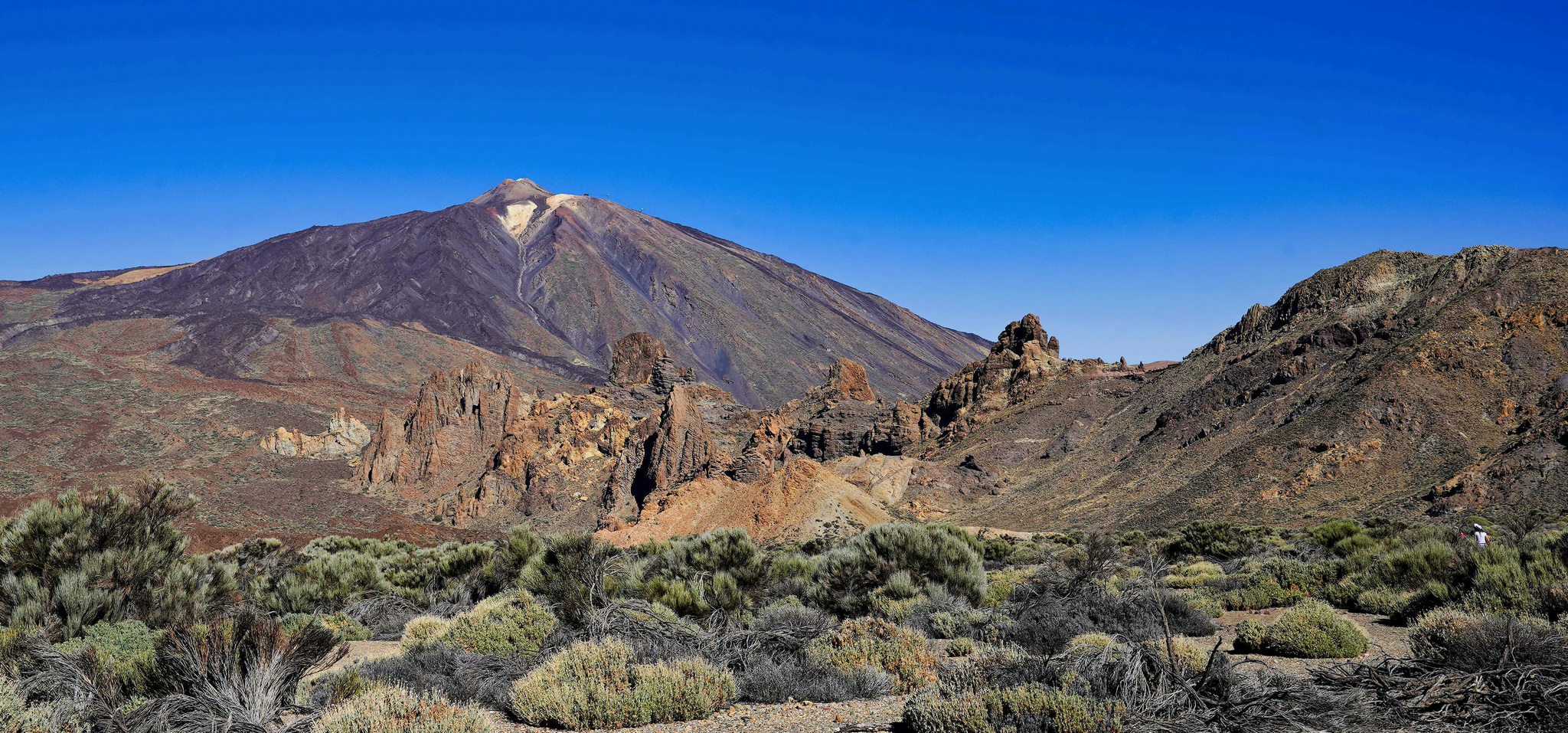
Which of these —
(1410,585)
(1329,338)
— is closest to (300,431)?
(1329,338)

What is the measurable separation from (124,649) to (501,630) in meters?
3.74

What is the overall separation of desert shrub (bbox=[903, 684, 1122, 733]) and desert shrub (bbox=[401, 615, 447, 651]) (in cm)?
710

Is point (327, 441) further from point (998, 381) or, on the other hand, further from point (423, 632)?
point (423, 632)

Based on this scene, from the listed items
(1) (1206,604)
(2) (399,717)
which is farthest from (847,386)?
(2) (399,717)

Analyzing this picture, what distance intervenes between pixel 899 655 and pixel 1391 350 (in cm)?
4869

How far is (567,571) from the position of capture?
12766 mm

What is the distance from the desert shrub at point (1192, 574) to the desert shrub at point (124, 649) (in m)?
15.6

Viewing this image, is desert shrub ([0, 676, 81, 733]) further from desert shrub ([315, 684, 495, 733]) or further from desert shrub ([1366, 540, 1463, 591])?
desert shrub ([1366, 540, 1463, 591])

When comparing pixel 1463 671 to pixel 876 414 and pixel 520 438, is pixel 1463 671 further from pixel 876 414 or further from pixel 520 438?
pixel 876 414

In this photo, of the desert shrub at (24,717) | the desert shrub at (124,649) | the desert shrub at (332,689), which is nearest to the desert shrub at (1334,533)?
the desert shrub at (332,689)

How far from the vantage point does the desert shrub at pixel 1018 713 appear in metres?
5.21

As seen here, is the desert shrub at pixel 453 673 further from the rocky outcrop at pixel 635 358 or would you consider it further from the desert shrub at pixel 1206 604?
the rocky outcrop at pixel 635 358

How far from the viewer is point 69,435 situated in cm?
8150

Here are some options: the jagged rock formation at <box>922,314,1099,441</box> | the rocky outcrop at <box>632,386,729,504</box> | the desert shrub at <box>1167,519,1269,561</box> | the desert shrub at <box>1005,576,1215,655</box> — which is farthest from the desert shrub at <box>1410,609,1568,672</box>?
the jagged rock formation at <box>922,314,1099,441</box>
